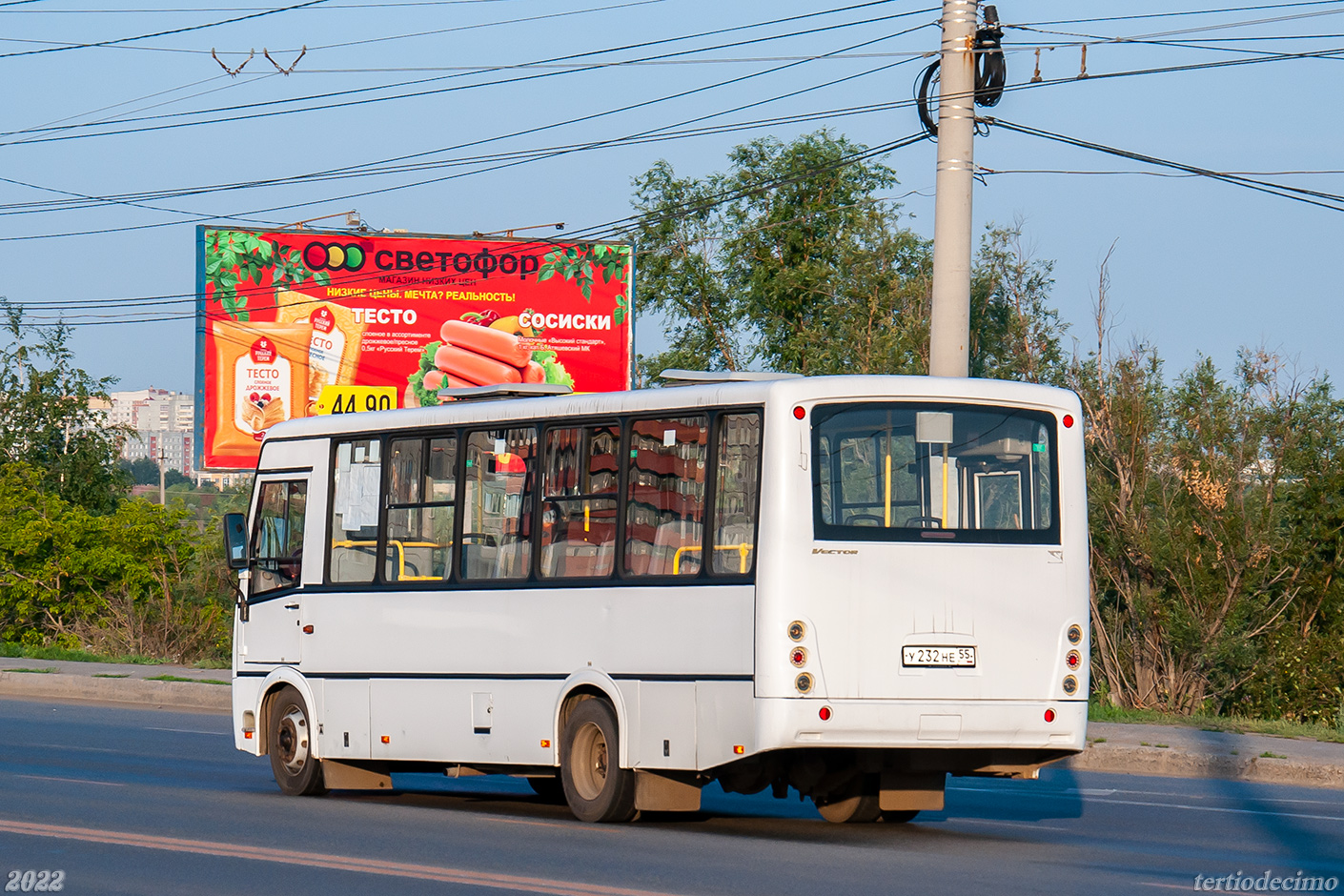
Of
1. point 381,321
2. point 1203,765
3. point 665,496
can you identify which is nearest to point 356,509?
point 665,496

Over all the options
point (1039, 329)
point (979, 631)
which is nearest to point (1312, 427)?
point (1039, 329)

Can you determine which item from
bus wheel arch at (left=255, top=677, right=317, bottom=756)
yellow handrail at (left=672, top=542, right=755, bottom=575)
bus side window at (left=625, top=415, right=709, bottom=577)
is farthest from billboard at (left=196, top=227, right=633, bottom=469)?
yellow handrail at (left=672, top=542, right=755, bottom=575)

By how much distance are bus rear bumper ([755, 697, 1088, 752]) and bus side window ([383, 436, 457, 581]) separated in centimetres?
338

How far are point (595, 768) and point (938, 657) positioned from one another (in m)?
2.42

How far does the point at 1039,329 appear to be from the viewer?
27547 mm

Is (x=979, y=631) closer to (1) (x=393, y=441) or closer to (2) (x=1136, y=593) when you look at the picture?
(1) (x=393, y=441)

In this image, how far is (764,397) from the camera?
35.7ft

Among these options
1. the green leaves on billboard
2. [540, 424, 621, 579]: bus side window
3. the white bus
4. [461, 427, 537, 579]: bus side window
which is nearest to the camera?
the white bus

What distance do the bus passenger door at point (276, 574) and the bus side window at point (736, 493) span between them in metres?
4.38

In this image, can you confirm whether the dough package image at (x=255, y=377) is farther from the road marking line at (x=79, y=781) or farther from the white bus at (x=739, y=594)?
the white bus at (x=739, y=594)

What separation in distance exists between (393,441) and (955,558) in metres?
4.59

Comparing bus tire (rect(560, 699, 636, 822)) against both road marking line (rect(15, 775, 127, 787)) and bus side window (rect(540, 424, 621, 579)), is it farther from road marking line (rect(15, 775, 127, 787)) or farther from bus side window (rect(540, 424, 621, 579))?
road marking line (rect(15, 775, 127, 787))

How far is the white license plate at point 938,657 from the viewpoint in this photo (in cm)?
1075

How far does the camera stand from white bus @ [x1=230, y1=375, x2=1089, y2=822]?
10.7 m
